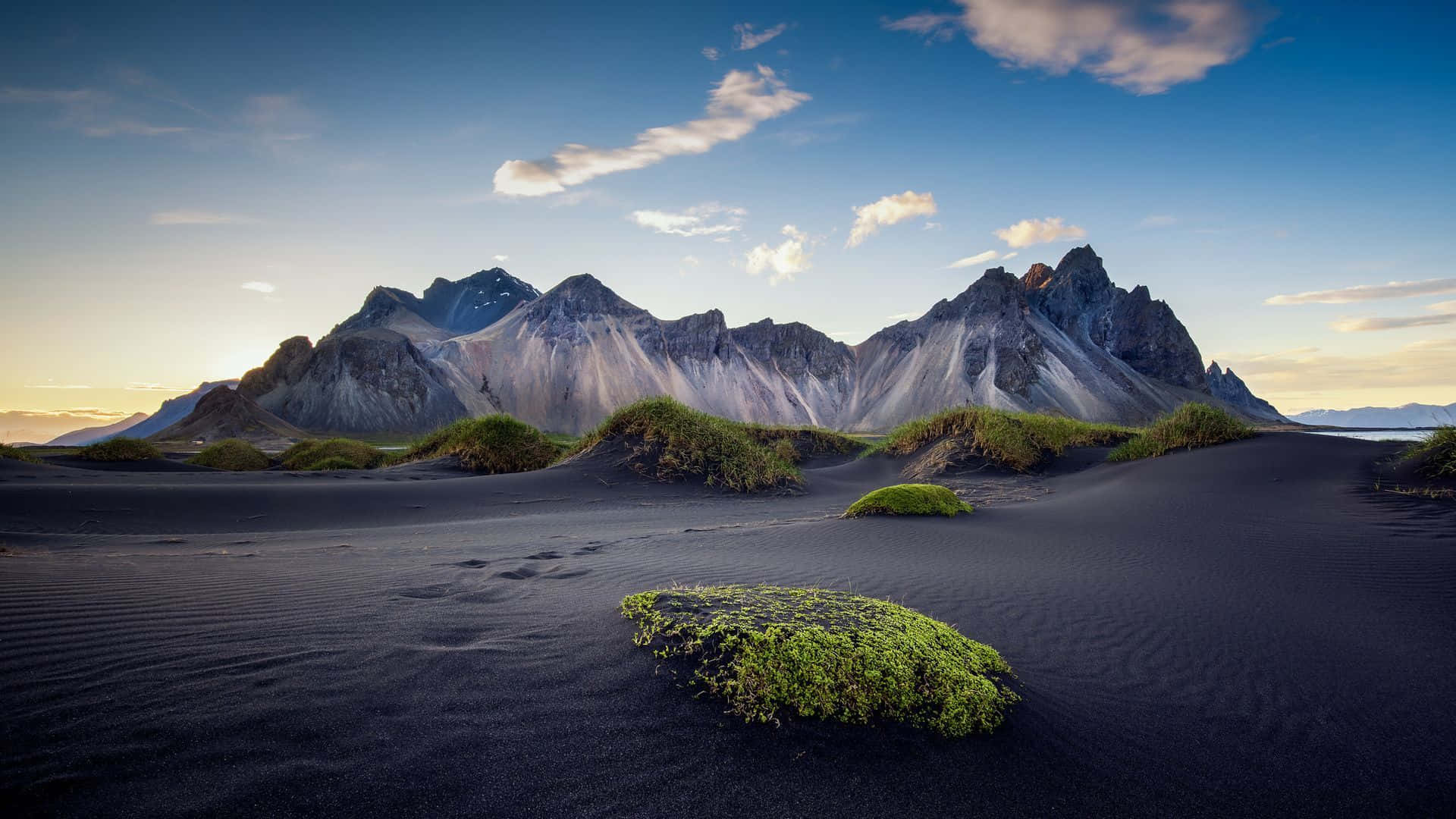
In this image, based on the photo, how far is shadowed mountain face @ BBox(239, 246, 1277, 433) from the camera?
77.1m

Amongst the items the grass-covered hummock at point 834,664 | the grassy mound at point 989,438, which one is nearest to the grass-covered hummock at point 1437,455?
the grassy mound at point 989,438

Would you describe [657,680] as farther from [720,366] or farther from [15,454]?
[720,366]

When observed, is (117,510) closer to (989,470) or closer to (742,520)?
(742,520)

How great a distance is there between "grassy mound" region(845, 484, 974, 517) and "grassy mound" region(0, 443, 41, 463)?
711 inches

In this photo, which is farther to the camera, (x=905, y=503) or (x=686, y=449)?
(x=686, y=449)

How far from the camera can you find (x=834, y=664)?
284 centimetres

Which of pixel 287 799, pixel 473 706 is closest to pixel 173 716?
pixel 287 799

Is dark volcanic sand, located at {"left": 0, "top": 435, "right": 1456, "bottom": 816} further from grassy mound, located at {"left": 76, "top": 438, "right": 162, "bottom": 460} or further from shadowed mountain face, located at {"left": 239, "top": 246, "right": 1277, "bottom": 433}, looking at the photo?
shadowed mountain face, located at {"left": 239, "top": 246, "right": 1277, "bottom": 433}

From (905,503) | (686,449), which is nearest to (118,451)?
(686,449)

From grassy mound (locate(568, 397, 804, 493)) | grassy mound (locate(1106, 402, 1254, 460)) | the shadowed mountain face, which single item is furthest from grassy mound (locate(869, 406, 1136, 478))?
the shadowed mountain face

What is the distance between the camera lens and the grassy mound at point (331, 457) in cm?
1856

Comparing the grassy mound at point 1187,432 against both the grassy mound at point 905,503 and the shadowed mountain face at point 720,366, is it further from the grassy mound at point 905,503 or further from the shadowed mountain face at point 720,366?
the shadowed mountain face at point 720,366

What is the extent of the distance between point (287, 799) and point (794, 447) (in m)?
21.6

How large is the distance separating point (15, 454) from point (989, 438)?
2387cm
